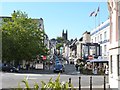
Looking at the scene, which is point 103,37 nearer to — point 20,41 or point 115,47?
point 20,41

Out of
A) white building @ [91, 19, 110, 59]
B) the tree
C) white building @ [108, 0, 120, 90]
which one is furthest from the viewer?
white building @ [91, 19, 110, 59]

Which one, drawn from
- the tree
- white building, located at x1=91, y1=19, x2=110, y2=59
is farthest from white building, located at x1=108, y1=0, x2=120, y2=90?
the tree

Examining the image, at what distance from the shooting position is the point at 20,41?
56562 millimetres

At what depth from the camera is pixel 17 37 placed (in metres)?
56.7

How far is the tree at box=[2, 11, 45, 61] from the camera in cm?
5600

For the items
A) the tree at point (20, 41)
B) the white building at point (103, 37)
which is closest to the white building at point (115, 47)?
the white building at point (103, 37)

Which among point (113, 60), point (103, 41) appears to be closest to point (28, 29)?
point (103, 41)

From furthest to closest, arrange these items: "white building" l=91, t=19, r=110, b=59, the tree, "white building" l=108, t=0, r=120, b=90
→ "white building" l=91, t=19, r=110, b=59, the tree, "white building" l=108, t=0, r=120, b=90

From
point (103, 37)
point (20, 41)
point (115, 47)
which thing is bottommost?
point (115, 47)

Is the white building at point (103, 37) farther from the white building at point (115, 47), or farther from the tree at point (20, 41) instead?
the white building at point (115, 47)

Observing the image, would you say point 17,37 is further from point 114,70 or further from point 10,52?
point 114,70

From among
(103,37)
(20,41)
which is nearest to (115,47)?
(20,41)

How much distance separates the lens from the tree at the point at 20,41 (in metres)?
56.0

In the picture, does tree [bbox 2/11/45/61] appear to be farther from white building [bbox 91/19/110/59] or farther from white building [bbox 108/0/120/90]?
white building [bbox 108/0/120/90]
